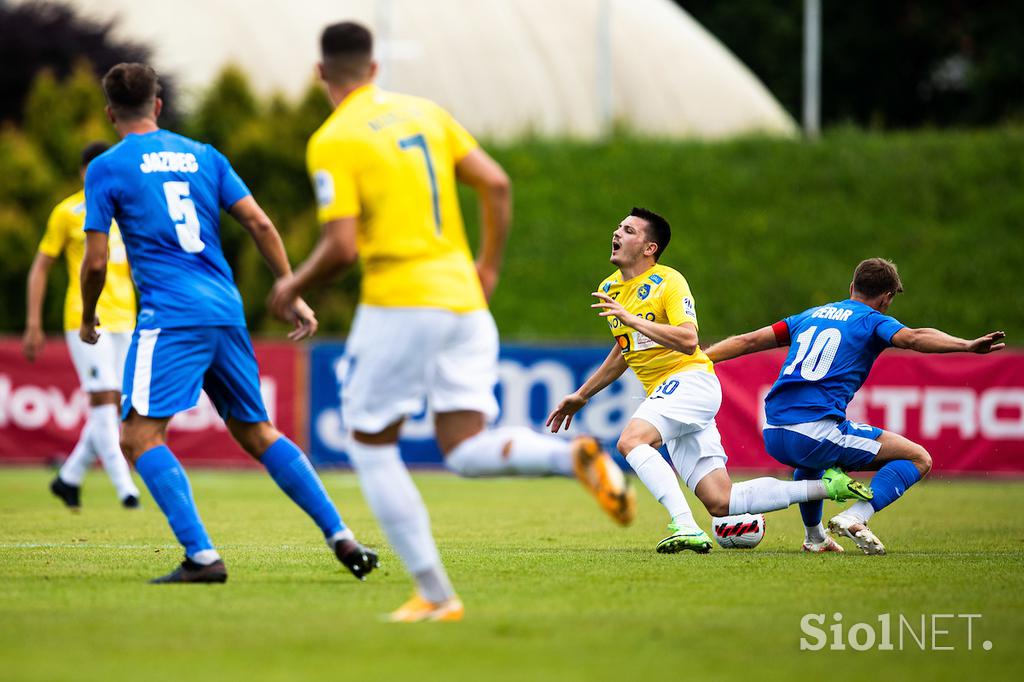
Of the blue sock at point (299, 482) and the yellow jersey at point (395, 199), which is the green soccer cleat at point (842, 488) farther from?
the yellow jersey at point (395, 199)

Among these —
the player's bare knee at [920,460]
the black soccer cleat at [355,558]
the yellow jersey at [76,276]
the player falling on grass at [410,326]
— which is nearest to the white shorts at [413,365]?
the player falling on grass at [410,326]

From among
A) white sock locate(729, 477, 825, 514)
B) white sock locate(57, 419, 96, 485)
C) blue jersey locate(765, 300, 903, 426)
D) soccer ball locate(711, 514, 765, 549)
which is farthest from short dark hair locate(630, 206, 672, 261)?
white sock locate(57, 419, 96, 485)

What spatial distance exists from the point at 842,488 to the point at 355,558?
2968mm

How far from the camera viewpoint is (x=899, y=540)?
31.1 feet

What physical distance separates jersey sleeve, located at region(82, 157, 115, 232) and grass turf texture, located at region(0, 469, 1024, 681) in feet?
5.57

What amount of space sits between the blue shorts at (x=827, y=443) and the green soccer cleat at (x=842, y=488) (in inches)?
10.5

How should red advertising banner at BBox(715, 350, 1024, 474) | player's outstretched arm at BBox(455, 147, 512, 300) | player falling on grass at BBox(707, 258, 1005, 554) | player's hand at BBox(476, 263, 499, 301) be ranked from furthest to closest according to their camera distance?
red advertising banner at BBox(715, 350, 1024, 474)
player falling on grass at BBox(707, 258, 1005, 554)
player's hand at BBox(476, 263, 499, 301)
player's outstretched arm at BBox(455, 147, 512, 300)

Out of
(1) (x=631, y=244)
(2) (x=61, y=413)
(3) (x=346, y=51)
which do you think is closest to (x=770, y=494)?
(1) (x=631, y=244)

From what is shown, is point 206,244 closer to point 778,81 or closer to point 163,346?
point 163,346

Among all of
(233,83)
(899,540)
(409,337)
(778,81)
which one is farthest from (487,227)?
(778,81)

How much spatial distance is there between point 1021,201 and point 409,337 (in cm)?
2742

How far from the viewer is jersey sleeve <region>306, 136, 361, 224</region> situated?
546 cm

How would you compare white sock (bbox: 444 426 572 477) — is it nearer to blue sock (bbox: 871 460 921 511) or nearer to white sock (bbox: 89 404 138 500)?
blue sock (bbox: 871 460 921 511)

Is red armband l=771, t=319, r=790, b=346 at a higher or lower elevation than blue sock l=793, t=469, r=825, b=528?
higher
